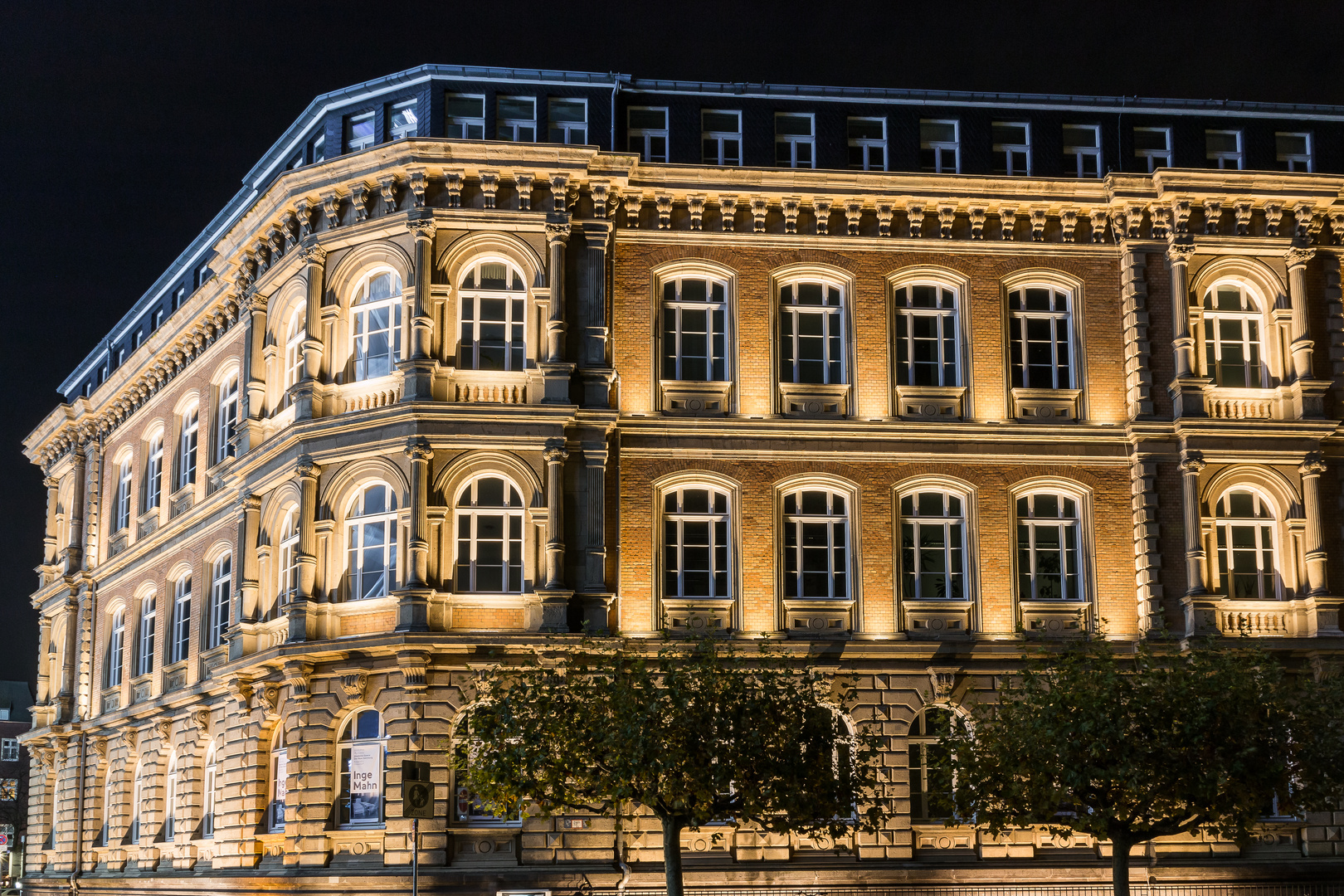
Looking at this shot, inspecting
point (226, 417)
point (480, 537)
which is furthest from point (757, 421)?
point (226, 417)

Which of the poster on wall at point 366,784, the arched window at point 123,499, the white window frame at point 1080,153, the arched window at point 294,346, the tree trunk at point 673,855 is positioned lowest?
the tree trunk at point 673,855

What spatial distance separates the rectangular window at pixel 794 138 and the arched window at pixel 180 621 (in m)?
20.8

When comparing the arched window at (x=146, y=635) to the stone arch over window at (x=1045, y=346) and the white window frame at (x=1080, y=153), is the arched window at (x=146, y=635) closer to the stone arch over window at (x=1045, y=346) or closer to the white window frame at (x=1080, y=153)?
the stone arch over window at (x=1045, y=346)

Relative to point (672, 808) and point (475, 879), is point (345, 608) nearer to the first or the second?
point (475, 879)

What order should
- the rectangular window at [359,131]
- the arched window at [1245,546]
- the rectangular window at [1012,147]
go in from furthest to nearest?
the rectangular window at [1012,147]
the rectangular window at [359,131]
the arched window at [1245,546]

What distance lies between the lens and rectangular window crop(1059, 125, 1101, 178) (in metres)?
38.5

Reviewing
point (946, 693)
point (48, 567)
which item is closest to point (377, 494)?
point (946, 693)

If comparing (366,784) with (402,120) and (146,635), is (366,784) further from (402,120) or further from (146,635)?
(146,635)

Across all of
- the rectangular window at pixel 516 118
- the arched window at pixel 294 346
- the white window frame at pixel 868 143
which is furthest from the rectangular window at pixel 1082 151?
the arched window at pixel 294 346

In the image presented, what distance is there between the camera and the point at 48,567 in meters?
58.0

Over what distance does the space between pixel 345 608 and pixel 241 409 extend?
7997 mm

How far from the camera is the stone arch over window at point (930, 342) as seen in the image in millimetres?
36594

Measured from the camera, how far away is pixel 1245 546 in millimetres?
36500

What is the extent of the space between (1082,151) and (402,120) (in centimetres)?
1621
